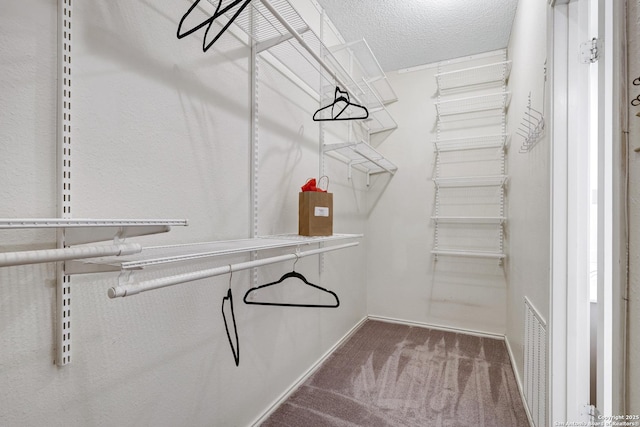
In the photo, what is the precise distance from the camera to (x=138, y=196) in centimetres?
99

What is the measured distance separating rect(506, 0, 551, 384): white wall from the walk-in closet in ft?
0.09

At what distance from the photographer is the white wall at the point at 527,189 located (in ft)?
4.52

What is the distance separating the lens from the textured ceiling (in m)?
2.11

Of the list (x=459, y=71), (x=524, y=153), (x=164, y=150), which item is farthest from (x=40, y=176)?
(x=459, y=71)

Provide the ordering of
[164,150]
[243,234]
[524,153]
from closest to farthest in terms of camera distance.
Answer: [164,150] < [243,234] < [524,153]

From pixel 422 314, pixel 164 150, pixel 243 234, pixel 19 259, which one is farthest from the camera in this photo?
pixel 422 314

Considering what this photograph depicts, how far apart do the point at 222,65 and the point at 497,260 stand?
2721 millimetres

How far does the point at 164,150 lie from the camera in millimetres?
1068

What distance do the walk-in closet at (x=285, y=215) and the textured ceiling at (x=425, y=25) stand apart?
0.8 inches

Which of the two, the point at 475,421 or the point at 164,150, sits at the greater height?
the point at 164,150

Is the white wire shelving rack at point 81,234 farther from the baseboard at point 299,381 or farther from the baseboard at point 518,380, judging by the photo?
the baseboard at point 518,380

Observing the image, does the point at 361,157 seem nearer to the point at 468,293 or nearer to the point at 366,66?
the point at 366,66

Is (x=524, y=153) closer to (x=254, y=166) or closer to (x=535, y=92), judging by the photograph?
(x=535, y=92)
